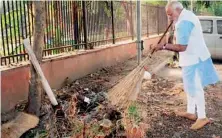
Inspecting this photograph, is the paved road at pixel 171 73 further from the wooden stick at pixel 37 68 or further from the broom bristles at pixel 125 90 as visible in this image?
the wooden stick at pixel 37 68

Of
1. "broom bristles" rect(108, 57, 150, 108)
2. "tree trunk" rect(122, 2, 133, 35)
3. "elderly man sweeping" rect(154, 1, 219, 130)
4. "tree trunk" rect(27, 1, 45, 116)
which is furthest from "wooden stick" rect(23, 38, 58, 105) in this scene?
"tree trunk" rect(122, 2, 133, 35)

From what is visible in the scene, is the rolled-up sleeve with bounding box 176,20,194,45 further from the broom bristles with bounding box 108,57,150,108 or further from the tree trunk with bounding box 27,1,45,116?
the tree trunk with bounding box 27,1,45,116

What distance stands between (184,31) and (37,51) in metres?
1.99

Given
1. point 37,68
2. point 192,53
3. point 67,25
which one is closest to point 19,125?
point 37,68

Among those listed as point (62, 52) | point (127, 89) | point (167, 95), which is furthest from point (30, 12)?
point (167, 95)

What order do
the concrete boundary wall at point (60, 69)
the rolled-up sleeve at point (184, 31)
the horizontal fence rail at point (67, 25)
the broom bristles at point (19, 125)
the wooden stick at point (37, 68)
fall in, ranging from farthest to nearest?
the horizontal fence rail at point (67, 25), the concrete boundary wall at point (60, 69), the rolled-up sleeve at point (184, 31), the wooden stick at point (37, 68), the broom bristles at point (19, 125)

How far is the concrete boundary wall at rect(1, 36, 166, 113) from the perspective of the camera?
507cm

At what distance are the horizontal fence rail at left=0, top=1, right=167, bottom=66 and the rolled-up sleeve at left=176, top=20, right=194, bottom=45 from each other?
2625 mm

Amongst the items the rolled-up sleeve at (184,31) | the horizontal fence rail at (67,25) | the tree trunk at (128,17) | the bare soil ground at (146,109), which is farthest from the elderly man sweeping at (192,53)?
the tree trunk at (128,17)

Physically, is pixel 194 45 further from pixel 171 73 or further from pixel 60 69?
pixel 171 73

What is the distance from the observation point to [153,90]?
7.24 m

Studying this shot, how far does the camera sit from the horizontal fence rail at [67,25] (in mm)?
5617

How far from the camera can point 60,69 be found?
22.3 ft

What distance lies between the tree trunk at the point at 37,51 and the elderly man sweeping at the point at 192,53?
1.67m
